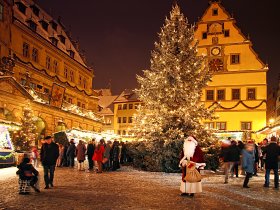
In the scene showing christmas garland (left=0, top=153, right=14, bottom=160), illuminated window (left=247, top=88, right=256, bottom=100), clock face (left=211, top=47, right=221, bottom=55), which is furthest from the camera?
clock face (left=211, top=47, right=221, bottom=55)

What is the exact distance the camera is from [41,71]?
131ft

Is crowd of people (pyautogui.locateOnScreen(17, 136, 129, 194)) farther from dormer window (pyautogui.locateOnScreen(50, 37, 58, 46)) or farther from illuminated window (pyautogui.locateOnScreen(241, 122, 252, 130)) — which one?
dormer window (pyautogui.locateOnScreen(50, 37, 58, 46))

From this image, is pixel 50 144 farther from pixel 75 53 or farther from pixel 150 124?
pixel 75 53

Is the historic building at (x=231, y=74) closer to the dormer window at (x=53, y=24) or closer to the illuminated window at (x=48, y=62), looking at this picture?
the illuminated window at (x=48, y=62)

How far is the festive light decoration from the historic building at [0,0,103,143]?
11.3m

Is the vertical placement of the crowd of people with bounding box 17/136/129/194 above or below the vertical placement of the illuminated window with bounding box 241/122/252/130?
below

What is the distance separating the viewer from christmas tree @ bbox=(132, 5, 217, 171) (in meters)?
22.8

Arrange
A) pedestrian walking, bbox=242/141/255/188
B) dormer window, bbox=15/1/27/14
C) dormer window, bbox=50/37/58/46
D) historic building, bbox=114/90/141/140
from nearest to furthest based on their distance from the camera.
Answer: pedestrian walking, bbox=242/141/255/188, dormer window, bbox=15/1/27/14, dormer window, bbox=50/37/58/46, historic building, bbox=114/90/141/140

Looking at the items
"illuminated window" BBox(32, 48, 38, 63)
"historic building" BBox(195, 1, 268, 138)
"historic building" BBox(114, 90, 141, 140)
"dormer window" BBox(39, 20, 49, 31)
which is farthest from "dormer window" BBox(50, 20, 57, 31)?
"historic building" BBox(114, 90, 141, 140)

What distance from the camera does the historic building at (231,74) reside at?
4241 cm

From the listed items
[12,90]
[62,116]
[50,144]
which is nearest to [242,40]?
[62,116]

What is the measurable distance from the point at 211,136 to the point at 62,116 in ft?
68.4

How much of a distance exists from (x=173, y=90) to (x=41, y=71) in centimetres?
2107

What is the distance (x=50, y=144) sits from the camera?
554 inches
